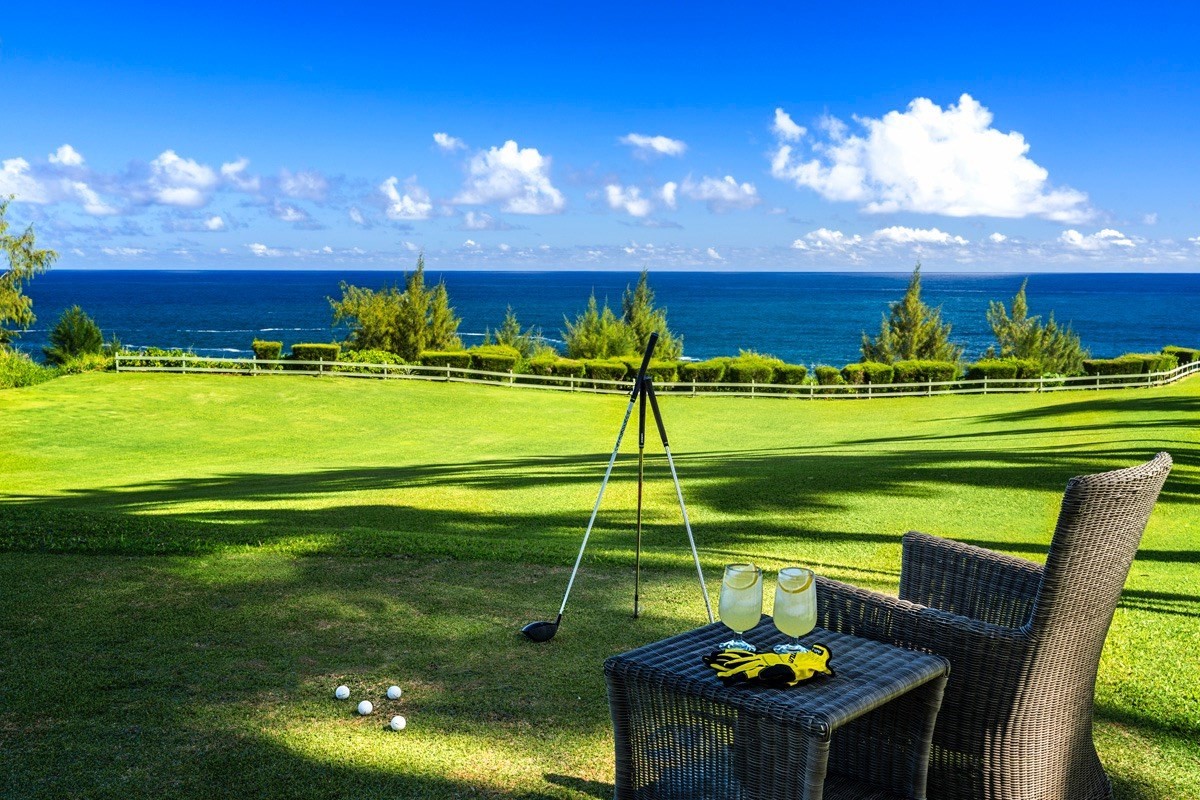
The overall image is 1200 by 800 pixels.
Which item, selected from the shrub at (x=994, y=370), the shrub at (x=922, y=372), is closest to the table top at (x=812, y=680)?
the shrub at (x=922, y=372)

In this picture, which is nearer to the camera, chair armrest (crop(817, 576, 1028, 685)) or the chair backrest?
the chair backrest

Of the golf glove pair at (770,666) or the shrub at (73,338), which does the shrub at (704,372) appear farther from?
the golf glove pair at (770,666)

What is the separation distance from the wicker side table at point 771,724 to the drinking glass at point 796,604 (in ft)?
0.49

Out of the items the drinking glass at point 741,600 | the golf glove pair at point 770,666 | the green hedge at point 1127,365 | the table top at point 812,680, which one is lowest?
the table top at point 812,680

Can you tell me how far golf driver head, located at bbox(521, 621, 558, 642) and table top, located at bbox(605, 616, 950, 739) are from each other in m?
2.00

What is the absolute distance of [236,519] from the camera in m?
9.55

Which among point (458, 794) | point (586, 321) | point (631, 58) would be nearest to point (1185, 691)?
point (458, 794)

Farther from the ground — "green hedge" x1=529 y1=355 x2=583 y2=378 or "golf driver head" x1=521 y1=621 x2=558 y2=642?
"green hedge" x1=529 y1=355 x2=583 y2=378

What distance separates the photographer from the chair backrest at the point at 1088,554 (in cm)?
280

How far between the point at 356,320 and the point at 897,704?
46.4 metres

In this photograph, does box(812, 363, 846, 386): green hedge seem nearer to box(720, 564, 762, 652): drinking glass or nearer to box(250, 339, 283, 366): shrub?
box(250, 339, 283, 366): shrub

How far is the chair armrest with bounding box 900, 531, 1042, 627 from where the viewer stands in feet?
12.2

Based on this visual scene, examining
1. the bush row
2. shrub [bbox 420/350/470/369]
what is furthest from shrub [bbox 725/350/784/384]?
shrub [bbox 420/350/470/369]

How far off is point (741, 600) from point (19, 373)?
102 feet
